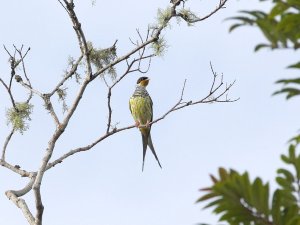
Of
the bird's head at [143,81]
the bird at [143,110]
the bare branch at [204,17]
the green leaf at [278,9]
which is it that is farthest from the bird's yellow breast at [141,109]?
the green leaf at [278,9]

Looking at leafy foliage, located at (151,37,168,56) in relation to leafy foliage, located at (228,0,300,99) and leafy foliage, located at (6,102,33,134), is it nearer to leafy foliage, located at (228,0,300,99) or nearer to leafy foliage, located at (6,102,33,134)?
leafy foliage, located at (6,102,33,134)

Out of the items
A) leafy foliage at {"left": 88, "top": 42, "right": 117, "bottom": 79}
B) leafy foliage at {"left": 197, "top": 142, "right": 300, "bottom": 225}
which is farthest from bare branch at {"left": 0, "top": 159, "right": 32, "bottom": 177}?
leafy foliage at {"left": 197, "top": 142, "right": 300, "bottom": 225}

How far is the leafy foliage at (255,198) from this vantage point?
1546 millimetres

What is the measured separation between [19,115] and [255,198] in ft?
21.6

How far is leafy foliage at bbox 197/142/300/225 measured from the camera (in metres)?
1.55

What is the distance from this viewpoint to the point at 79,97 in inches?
278

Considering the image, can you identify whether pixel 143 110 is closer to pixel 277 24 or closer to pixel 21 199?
pixel 21 199

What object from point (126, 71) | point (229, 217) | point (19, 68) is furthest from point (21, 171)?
point (229, 217)

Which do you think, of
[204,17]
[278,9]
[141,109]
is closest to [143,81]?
[141,109]

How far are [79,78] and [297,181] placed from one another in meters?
6.21

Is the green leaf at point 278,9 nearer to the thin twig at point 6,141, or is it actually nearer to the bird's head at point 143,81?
the thin twig at point 6,141

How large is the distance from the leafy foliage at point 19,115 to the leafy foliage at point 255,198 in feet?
21.0

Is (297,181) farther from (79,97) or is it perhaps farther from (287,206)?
(79,97)

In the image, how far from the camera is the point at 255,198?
1.54 metres
